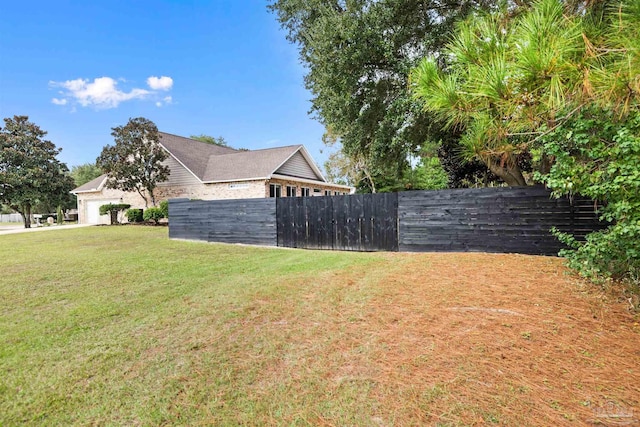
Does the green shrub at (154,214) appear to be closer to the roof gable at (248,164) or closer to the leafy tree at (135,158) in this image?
the leafy tree at (135,158)

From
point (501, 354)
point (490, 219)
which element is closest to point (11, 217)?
point (490, 219)

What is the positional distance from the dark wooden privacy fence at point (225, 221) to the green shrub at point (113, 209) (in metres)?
10.4

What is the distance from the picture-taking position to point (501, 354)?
259cm

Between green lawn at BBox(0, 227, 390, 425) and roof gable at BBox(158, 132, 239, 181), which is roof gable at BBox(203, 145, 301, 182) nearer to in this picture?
roof gable at BBox(158, 132, 239, 181)

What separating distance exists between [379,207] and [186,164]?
1460 centimetres

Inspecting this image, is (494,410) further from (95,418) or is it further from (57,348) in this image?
(57,348)

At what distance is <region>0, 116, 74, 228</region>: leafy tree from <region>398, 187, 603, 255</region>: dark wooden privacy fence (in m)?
26.3

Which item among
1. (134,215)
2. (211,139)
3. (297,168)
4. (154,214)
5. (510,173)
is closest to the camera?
(510,173)

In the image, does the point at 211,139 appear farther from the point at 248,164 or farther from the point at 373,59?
the point at 373,59

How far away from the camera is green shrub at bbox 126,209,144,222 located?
742 inches

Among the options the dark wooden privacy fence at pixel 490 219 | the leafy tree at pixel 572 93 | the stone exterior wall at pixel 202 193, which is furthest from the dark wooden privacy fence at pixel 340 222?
the stone exterior wall at pixel 202 193

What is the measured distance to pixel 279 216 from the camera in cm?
1031

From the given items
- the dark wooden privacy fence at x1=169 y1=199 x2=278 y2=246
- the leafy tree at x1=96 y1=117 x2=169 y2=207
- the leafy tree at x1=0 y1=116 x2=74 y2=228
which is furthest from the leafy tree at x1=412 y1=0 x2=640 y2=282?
the leafy tree at x1=0 y1=116 x2=74 y2=228

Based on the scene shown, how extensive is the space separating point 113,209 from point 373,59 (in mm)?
19137
